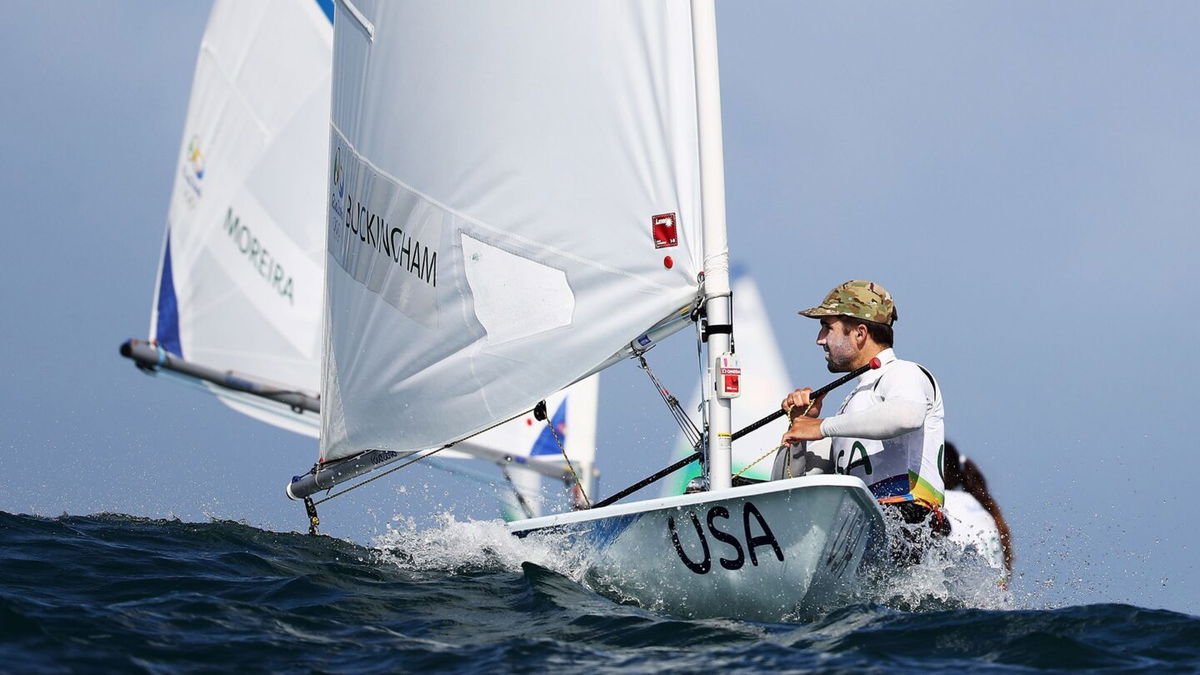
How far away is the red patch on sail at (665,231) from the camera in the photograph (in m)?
5.68

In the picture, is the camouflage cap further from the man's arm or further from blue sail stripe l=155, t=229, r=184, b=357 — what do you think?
blue sail stripe l=155, t=229, r=184, b=357

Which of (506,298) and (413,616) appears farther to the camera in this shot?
(506,298)

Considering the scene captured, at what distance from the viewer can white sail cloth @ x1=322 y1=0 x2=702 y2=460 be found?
5770mm

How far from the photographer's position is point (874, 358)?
5.45 meters

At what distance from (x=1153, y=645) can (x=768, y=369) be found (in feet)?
27.9

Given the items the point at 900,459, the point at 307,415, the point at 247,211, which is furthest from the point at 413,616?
the point at 247,211

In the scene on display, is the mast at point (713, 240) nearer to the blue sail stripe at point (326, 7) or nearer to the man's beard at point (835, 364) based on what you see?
the man's beard at point (835, 364)

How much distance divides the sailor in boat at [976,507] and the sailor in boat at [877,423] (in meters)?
5.13

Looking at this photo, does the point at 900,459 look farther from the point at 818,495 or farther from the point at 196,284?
the point at 196,284

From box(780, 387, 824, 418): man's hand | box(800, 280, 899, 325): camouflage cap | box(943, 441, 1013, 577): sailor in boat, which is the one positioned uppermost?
box(800, 280, 899, 325): camouflage cap

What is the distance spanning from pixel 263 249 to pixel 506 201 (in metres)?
8.09

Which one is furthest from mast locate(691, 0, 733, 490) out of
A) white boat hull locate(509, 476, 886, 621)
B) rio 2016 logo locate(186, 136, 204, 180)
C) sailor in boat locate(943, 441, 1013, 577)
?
rio 2016 logo locate(186, 136, 204, 180)

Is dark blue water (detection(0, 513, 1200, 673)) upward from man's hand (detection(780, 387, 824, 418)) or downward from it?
downward

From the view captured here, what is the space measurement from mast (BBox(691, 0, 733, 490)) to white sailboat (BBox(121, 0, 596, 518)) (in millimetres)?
8061
